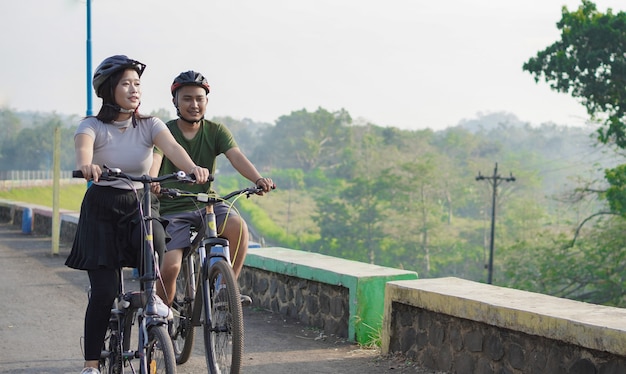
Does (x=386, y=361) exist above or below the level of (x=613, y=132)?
below

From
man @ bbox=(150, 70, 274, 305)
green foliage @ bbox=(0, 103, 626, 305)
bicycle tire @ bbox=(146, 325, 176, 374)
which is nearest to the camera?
bicycle tire @ bbox=(146, 325, 176, 374)

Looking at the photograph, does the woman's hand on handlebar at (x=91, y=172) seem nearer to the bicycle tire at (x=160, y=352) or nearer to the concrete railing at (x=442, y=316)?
the bicycle tire at (x=160, y=352)

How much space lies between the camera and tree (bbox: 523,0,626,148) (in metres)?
26.0

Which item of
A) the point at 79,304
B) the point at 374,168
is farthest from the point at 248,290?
the point at 374,168

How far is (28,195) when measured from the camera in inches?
2621

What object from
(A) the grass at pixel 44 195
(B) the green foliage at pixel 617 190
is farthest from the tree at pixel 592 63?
(A) the grass at pixel 44 195

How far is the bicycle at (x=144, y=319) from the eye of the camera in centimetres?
372

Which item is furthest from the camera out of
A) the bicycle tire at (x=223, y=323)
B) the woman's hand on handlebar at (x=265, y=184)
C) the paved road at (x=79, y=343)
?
the paved road at (x=79, y=343)

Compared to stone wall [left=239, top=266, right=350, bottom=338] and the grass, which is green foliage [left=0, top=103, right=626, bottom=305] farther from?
stone wall [left=239, top=266, right=350, bottom=338]

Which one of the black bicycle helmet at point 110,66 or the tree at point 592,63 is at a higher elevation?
the tree at point 592,63

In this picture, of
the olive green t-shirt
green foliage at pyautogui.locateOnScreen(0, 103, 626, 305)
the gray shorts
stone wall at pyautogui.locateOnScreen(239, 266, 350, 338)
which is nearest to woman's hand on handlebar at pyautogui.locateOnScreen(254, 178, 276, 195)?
the gray shorts

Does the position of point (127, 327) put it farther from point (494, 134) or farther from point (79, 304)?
point (494, 134)

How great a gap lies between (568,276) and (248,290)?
2484 cm

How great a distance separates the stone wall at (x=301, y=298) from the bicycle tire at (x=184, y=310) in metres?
1.52
